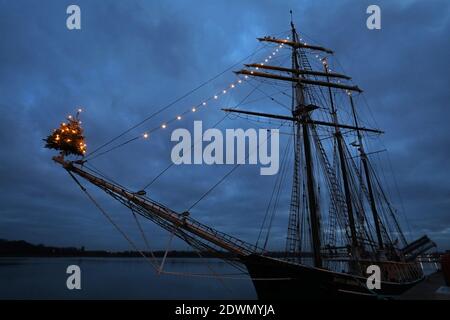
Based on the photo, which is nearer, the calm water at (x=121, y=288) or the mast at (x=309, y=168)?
the mast at (x=309, y=168)

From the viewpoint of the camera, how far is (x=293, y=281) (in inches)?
567

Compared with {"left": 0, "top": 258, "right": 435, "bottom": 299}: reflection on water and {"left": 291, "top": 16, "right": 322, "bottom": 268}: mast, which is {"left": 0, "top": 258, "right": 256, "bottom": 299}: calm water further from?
{"left": 291, "top": 16, "right": 322, "bottom": 268}: mast

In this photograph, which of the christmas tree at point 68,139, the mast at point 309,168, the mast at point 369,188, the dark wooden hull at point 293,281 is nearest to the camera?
the christmas tree at point 68,139

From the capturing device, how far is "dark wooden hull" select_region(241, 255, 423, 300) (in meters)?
14.4

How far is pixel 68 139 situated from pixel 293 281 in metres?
11.9

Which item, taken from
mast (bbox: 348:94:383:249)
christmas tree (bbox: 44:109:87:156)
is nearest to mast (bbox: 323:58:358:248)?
mast (bbox: 348:94:383:249)

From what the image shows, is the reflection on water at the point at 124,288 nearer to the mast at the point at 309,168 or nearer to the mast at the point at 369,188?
the mast at the point at 309,168

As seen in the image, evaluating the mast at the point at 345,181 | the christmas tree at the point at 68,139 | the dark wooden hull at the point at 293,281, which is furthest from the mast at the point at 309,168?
the christmas tree at the point at 68,139

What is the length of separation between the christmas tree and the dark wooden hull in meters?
8.99

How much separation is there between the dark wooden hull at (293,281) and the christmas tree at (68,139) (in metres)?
8.99

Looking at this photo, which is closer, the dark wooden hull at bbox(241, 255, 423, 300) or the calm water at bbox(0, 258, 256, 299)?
the dark wooden hull at bbox(241, 255, 423, 300)

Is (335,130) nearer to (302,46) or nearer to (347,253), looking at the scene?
(302,46)

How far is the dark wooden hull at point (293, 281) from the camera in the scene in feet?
47.2
